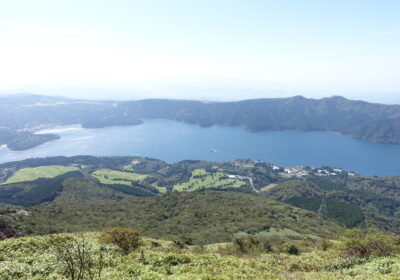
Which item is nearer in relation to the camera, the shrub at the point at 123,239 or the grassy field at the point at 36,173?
the shrub at the point at 123,239

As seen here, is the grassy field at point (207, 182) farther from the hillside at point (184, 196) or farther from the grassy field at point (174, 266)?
the grassy field at point (174, 266)

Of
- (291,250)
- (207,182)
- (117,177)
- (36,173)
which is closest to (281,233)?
(291,250)

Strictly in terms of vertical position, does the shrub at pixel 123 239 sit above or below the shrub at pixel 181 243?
above

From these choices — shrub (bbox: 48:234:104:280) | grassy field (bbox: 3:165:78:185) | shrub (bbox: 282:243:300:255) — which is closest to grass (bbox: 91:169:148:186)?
grassy field (bbox: 3:165:78:185)

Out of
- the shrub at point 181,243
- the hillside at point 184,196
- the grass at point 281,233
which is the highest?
the shrub at point 181,243

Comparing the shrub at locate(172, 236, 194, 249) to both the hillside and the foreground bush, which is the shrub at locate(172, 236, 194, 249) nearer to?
the foreground bush

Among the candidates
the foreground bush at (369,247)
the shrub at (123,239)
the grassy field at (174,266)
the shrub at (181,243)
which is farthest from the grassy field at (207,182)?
the grassy field at (174,266)

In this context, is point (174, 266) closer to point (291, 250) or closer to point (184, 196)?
point (291, 250)
